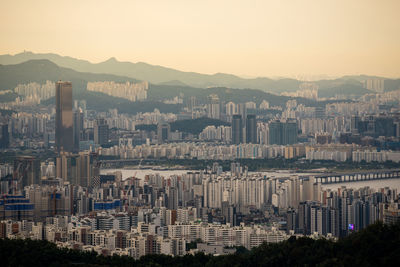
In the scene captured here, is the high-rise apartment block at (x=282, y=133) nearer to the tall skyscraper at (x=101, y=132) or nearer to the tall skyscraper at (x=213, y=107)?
the tall skyscraper at (x=213, y=107)

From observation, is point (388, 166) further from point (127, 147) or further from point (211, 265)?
point (211, 265)

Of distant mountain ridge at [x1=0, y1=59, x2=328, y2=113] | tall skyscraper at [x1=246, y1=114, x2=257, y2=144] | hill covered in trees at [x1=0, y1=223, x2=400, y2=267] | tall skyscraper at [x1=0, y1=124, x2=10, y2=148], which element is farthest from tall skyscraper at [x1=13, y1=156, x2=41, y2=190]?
distant mountain ridge at [x1=0, y1=59, x2=328, y2=113]

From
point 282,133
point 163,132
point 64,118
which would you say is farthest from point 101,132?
point 282,133

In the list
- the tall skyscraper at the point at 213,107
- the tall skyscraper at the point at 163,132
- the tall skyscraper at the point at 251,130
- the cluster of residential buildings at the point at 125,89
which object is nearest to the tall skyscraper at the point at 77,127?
the tall skyscraper at the point at 163,132

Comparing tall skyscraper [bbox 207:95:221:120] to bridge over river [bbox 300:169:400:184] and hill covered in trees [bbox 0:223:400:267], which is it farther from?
hill covered in trees [bbox 0:223:400:267]

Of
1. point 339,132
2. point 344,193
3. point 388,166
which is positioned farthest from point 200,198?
point 339,132

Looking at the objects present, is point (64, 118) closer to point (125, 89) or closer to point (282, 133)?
point (282, 133)
